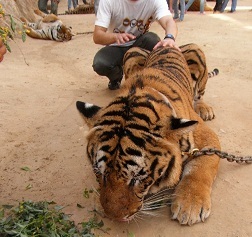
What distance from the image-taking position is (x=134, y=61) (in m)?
4.55

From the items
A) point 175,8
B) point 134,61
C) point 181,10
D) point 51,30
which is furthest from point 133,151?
point 175,8

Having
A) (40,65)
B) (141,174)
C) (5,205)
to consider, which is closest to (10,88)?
(40,65)

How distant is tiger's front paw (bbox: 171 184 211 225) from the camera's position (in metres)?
2.63

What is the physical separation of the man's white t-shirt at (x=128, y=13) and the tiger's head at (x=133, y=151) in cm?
270

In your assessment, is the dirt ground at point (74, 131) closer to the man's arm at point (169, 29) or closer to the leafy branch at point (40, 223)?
the leafy branch at point (40, 223)

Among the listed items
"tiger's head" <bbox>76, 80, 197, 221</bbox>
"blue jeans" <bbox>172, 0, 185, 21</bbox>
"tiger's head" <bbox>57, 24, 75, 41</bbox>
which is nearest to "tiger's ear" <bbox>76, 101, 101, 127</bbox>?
"tiger's head" <bbox>76, 80, 197, 221</bbox>

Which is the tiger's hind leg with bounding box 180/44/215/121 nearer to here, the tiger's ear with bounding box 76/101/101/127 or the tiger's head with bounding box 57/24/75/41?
the tiger's ear with bounding box 76/101/101/127

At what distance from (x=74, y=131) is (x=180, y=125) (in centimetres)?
209

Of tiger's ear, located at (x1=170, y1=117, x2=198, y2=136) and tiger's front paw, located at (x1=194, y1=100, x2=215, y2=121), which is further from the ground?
tiger's ear, located at (x1=170, y1=117, x2=198, y2=136)

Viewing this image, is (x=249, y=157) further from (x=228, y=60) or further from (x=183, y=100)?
(x=228, y=60)

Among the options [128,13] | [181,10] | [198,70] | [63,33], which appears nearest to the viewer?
[198,70]

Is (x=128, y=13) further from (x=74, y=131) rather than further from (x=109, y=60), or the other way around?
(x=74, y=131)

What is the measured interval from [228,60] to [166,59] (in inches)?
129

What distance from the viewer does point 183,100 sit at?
10.4 feet
